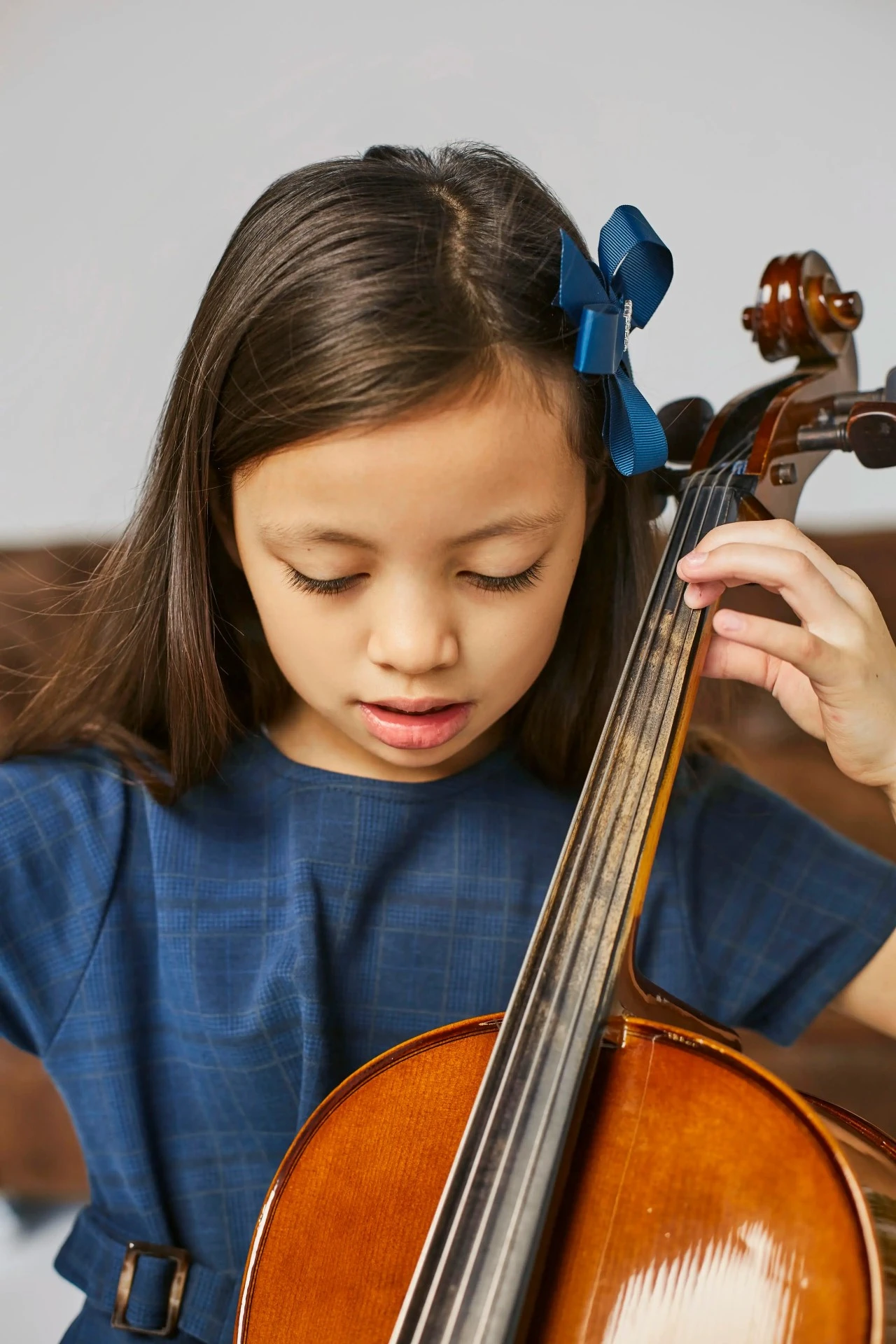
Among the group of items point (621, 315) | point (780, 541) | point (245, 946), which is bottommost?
point (245, 946)

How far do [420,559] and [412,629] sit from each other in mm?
31

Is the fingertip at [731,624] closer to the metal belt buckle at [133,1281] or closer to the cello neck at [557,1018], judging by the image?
the cello neck at [557,1018]

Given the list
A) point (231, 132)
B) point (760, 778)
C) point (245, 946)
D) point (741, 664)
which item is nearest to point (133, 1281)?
point (245, 946)

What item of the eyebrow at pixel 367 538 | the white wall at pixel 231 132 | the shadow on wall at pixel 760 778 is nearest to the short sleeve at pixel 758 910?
the shadow on wall at pixel 760 778

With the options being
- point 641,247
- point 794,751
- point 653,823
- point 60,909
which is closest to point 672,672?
point 653,823

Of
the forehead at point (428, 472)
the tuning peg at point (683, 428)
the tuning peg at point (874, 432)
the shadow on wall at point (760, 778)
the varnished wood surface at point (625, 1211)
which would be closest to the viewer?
the varnished wood surface at point (625, 1211)

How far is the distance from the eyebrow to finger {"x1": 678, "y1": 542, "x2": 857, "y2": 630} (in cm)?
7

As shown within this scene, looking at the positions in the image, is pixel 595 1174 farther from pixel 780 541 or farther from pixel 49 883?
pixel 49 883

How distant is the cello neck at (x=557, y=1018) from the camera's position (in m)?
0.38

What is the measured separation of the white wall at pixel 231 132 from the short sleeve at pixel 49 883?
0.99 ft

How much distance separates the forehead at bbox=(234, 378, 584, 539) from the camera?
512 millimetres

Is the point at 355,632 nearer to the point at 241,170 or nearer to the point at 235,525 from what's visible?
the point at 235,525

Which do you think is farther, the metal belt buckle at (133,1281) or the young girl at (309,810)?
the metal belt buckle at (133,1281)

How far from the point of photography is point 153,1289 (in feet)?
2.27
